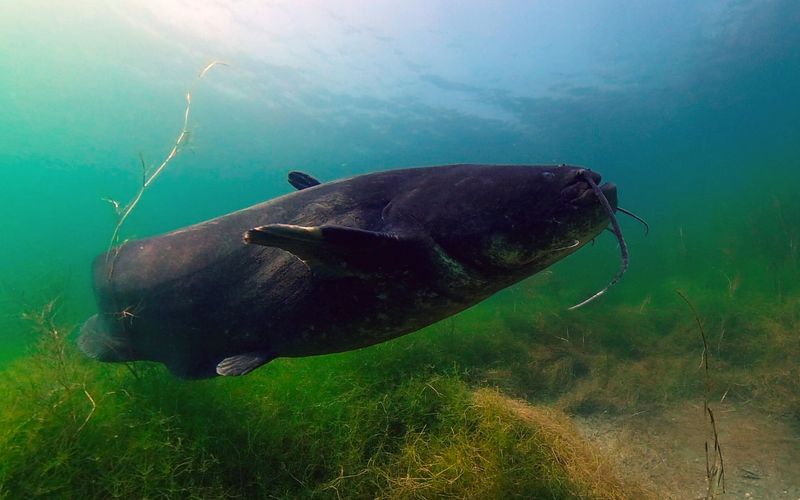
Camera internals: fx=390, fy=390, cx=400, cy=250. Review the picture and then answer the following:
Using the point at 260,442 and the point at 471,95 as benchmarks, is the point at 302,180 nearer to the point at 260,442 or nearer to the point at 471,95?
the point at 260,442

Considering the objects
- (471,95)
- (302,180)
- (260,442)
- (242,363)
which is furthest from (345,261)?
(471,95)

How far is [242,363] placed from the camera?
2.59 m

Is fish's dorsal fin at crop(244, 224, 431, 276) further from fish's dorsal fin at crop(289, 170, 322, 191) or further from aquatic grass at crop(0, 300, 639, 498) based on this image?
aquatic grass at crop(0, 300, 639, 498)

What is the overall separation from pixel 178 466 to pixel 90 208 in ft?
474

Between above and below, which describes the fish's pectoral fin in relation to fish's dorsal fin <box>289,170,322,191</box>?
below

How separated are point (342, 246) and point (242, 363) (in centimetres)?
123

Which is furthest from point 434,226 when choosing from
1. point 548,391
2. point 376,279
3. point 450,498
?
point 548,391

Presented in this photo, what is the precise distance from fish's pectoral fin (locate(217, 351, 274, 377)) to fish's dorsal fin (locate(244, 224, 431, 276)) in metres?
0.81

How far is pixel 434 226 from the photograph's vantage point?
221 cm

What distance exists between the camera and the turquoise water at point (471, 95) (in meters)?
18.2

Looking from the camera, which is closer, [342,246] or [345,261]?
[342,246]

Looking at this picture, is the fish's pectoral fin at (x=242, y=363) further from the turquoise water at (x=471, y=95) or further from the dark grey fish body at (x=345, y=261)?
the turquoise water at (x=471, y=95)

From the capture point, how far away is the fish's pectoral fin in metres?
2.49

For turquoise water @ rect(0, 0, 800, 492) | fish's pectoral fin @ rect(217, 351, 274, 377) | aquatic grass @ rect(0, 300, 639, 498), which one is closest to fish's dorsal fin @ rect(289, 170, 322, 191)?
fish's pectoral fin @ rect(217, 351, 274, 377)
